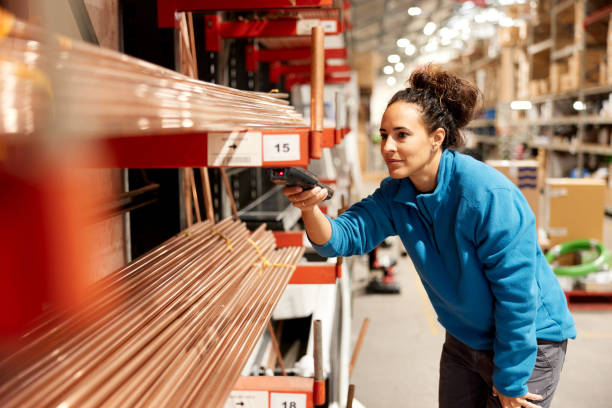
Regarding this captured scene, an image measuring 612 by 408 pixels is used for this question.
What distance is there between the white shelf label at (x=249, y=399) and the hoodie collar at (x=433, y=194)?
822 millimetres

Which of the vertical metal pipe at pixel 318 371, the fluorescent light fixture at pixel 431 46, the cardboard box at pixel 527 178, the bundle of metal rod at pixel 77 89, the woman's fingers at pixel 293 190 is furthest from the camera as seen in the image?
the fluorescent light fixture at pixel 431 46

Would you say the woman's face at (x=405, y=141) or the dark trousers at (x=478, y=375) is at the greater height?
the woman's face at (x=405, y=141)

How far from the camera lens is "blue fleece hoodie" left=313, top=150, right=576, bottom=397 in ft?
5.31

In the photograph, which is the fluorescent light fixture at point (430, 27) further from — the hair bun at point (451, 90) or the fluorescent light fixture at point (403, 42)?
the hair bun at point (451, 90)

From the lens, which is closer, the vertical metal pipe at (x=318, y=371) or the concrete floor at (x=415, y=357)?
the vertical metal pipe at (x=318, y=371)

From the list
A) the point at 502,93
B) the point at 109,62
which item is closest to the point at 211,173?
the point at 109,62

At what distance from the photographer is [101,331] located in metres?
1.12

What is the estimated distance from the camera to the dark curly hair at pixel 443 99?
175 cm

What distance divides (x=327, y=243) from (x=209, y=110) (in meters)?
0.98

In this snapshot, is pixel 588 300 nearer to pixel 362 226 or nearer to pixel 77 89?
Answer: pixel 362 226

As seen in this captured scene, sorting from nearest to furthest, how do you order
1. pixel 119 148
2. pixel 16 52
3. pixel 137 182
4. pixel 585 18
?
1. pixel 16 52
2. pixel 119 148
3. pixel 137 182
4. pixel 585 18

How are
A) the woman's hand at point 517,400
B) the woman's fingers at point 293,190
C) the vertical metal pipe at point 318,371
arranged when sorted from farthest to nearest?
the woman's hand at point 517,400 → the vertical metal pipe at point 318,371 → the woman's fingers at point 293,190

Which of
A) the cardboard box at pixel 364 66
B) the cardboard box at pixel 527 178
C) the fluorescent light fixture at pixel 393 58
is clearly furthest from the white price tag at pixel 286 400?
the fluorescent light fixture at pixel 393 58

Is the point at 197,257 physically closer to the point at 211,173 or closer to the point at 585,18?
the point at 211,173
